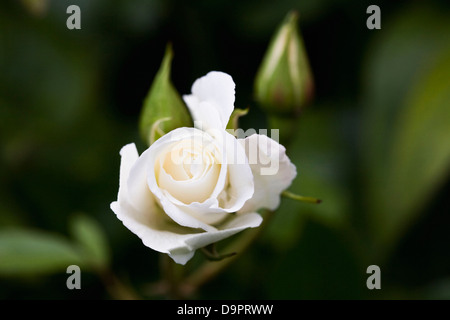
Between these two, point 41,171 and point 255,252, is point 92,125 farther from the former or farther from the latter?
point 255,252

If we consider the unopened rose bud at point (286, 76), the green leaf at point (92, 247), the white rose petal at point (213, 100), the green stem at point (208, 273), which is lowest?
the green stem at point (208, 273)

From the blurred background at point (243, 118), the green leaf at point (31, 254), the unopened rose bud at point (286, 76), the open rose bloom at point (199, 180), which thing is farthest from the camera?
the blurred background at point (243, 118)

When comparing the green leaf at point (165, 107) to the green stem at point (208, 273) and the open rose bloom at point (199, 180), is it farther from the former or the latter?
the green stem at point (208, 273)

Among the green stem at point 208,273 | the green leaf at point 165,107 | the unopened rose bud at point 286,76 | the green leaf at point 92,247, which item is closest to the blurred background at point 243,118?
the green leaf at point 92,247

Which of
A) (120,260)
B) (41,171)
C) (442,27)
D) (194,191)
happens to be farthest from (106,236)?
(442,27)

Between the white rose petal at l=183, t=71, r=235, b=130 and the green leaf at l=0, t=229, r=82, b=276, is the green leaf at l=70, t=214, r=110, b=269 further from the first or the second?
the white rose petal at l=183, t=71, r=235, b=130

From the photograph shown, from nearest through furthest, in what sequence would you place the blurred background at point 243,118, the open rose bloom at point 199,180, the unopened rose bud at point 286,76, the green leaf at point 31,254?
the open rose bloom at point 199,180
the unopened rose bud at point 286,76
the green leaf at point 31,254
the blurred background at point 243,118

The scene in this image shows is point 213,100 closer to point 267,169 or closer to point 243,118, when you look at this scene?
point 267,169

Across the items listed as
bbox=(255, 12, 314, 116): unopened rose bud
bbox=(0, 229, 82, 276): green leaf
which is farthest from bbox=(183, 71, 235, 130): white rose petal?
bbox=(0, 229, 82, 276): green leaf
